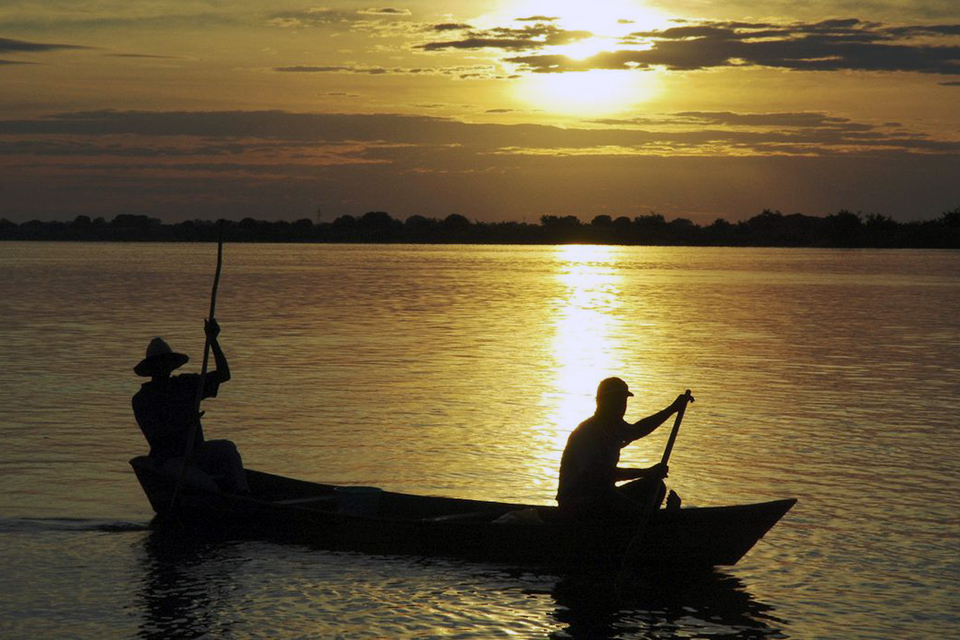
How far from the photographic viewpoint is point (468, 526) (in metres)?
10.6

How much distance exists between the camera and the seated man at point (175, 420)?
464 inches

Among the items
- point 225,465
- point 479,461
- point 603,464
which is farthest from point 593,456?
point 479,461

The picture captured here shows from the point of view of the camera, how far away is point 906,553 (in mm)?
10836

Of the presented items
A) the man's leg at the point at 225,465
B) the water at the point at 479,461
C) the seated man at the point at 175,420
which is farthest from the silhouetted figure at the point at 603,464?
the seated man at the point at 175,420

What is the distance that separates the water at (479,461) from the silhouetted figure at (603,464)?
61 centimetres

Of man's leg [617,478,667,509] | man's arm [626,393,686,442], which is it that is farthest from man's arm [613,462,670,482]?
man's arm [626,393,686,442]

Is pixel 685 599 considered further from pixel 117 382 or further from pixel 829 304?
pixel 829 304

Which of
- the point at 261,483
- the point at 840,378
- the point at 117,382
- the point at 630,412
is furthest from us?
the point at 840,378

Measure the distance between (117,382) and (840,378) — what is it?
12.5m

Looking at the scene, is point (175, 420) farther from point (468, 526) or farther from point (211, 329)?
point (468, 526)

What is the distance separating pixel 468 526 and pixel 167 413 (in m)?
3.21

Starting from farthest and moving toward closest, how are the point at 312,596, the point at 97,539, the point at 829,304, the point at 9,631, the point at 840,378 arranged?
1. the point at 829,304
2. the point at 840,378
3. the point at 97,539
4. the point at 312,596
5. the point at 9,631

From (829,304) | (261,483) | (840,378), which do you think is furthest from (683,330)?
(261,483)

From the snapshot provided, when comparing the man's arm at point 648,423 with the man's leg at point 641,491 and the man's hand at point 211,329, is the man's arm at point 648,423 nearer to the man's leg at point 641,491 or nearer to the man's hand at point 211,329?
the man's leg at point 641,491
